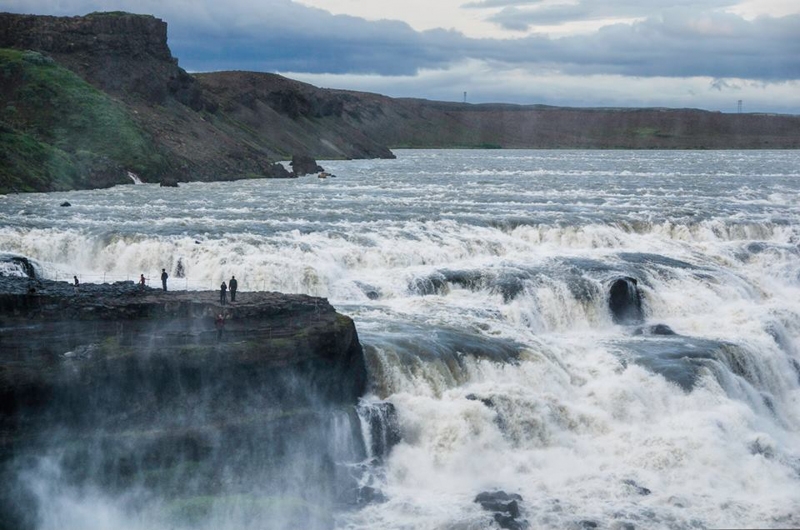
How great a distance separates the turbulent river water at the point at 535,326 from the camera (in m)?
29.5

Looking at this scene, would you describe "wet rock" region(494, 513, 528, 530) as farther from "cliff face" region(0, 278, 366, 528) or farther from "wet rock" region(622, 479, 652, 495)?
"cliff face" region(0, 278, 366, 528)

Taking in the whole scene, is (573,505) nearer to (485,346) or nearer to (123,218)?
(485,346)

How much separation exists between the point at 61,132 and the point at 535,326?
74.2 metres

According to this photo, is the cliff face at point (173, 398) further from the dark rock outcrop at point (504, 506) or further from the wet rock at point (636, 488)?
the wet rock at point (636, 488)

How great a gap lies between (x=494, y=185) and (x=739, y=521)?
257 ft

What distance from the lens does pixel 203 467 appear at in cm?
2761

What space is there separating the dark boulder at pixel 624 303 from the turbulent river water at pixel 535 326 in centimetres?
34

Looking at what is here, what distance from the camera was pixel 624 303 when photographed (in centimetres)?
4609

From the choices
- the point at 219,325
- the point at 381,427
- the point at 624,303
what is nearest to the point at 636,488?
the point at 381,427

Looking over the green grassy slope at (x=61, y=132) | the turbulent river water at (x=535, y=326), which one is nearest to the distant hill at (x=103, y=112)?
the green grassy slope at (x=61, y=132)

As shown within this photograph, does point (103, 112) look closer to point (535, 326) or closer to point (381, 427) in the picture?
point (535, 326)

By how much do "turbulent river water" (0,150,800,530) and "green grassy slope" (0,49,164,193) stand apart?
8.32 metres

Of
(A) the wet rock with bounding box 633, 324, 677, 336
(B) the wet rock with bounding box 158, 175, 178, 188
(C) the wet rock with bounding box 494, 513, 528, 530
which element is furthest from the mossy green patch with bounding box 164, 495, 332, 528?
(B) the wet rock with bounding box 158, 175, 178, 188

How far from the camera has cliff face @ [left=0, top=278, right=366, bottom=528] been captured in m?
26.7
